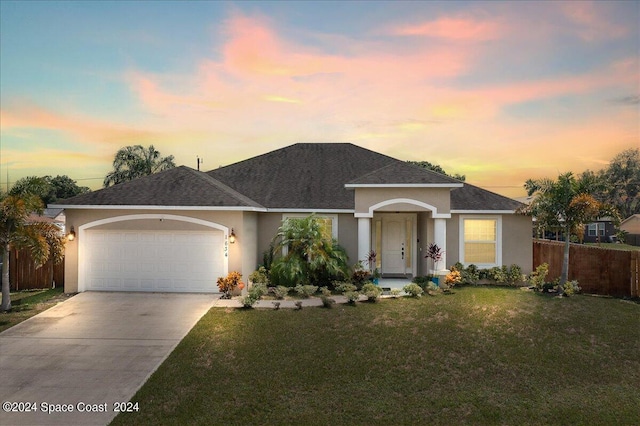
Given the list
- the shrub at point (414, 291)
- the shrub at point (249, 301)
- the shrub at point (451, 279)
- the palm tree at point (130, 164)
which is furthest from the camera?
the palm tree at point (130, 164)

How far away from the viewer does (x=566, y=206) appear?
13.4 m

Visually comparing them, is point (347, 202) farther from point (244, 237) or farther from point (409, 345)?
point (409, 345)

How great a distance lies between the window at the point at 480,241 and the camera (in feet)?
52.2

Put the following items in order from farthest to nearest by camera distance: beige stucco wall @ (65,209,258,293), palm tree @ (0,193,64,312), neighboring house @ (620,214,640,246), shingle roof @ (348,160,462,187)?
neighboring house @ (620,214,640,246) < shingle roof @ (348,160,462,187) < beige stucco wall @ (65,209,258,293) < palm tree @ (0,193,64,312)

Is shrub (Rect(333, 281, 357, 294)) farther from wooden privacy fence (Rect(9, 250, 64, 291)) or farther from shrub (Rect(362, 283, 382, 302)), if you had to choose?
wooden privacy fence (Rect(9, 250, 64, 291))

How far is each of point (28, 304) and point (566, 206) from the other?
18.7 meters

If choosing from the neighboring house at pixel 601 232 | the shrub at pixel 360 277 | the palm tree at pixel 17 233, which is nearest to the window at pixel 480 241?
the shrub at pixel 360 277

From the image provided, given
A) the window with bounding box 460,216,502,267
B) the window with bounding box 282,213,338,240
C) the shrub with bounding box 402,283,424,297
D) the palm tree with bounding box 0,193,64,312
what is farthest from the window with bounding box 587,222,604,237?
the palm tree with bounding box 0,193,64,312

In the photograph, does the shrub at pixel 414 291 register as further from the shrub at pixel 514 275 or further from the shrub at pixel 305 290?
the shrub at pixel 514 275

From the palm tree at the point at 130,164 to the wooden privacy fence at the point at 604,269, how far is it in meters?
33.3

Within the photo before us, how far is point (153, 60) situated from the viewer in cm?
1628

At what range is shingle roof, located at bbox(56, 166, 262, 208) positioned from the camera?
13742 millimetres

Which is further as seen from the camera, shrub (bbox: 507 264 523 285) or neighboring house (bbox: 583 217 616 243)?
neighboring house (bbox: 583 217 616 243)

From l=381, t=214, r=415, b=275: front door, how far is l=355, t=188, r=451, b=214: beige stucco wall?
1.91m
